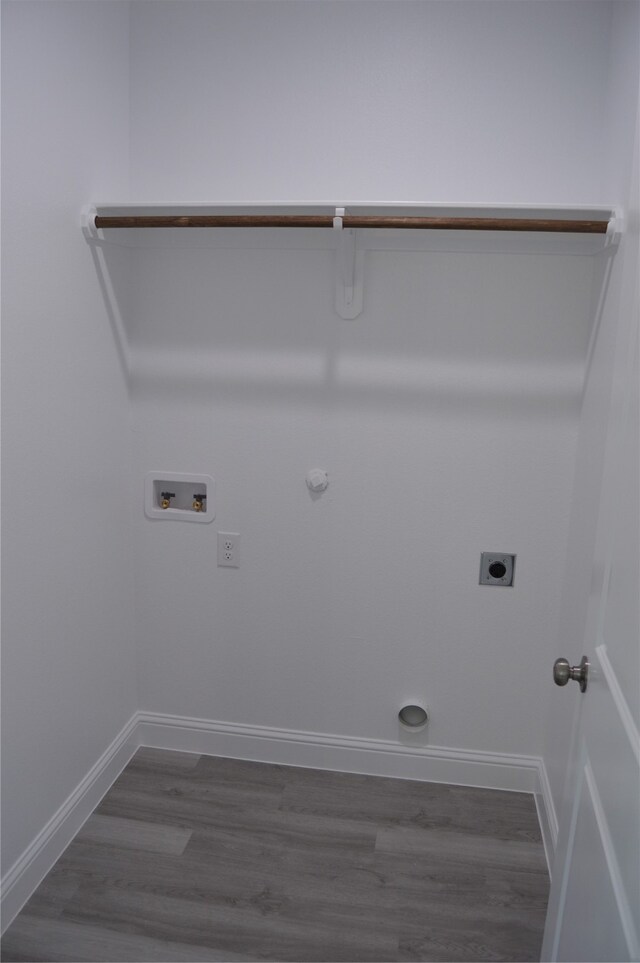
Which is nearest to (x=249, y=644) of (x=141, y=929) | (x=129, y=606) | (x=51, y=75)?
(x=129, y=606)

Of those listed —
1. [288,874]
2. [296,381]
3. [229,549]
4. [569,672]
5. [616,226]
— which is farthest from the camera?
[229,549]

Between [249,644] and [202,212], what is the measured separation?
1336mm

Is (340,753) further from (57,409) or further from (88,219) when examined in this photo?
(88,219)

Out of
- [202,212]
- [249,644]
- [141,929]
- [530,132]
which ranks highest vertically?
[530,132]

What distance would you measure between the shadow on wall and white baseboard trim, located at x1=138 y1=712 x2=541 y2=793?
1.10 meters

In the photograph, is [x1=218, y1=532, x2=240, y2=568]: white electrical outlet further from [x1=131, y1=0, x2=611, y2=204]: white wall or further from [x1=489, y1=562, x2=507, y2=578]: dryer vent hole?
[x1=131, y1=0, x2=611, y2=204]: white wall

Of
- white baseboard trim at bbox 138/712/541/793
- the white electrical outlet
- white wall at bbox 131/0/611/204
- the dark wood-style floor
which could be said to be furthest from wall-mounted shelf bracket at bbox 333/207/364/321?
the dark wood-style floor

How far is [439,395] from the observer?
7.04 feet

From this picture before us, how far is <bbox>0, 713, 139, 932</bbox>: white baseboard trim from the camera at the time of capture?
177 centimetres

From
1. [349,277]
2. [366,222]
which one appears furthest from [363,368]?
[366,222]

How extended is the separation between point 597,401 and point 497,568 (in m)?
0.62

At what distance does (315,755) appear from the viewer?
95.1 inches

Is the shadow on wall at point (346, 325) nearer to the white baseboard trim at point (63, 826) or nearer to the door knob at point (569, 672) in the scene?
the door knob at point (569, 672)

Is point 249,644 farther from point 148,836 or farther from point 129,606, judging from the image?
point 148,836
